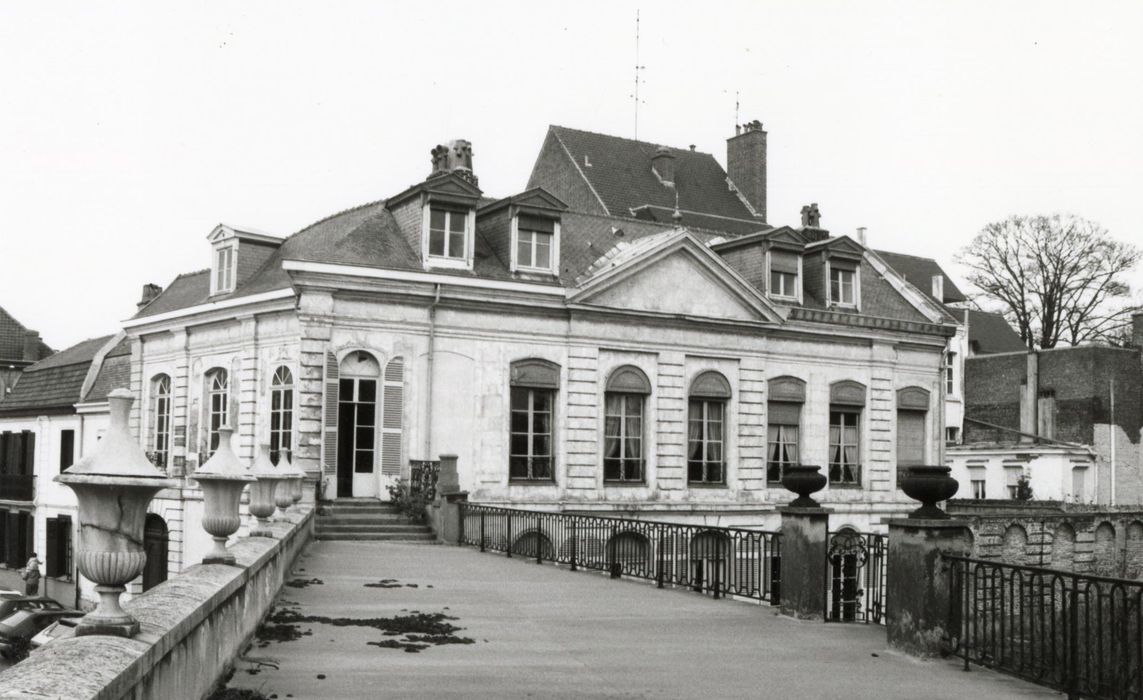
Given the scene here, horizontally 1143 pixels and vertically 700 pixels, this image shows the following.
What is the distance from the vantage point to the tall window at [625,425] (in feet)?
99.3

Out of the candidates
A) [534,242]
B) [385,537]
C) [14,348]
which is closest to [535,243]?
[534,242]

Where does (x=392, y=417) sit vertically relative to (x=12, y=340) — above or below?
below

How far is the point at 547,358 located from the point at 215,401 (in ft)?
28.0

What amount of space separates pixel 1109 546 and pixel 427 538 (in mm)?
22686

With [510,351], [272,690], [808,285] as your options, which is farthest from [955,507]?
[272,690]

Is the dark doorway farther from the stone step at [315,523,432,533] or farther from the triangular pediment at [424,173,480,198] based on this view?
the triangular pediment at [424,173,480,198]

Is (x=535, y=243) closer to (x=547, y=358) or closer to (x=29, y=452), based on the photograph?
(x=547, y=358)

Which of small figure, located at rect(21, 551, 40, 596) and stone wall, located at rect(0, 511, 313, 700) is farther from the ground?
stone wall, located at rect(0, 511, 313, 700)

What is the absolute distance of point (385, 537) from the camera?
23.8m

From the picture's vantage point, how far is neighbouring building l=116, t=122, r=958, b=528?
88.3 ft

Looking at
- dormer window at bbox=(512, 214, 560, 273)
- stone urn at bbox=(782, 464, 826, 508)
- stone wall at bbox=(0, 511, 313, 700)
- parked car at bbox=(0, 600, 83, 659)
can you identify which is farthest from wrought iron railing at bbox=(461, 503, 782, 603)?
parked car at bbox=(0, 600, 83, 659)

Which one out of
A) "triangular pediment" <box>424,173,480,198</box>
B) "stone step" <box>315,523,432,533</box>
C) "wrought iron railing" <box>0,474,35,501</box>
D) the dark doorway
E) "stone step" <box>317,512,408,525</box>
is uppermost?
"triangular pediment" <box>424,173,480,198</box>

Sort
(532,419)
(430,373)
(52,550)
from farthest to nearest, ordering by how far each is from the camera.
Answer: (52,550)
(532,419)
(430,373)

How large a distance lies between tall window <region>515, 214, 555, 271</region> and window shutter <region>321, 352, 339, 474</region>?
18.4ft
